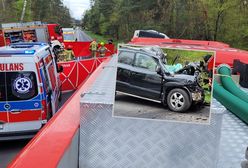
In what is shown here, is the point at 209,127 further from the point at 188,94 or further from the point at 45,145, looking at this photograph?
the point at 45,145

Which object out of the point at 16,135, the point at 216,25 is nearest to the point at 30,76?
the point at 16,135

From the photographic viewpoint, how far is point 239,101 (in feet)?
11.1

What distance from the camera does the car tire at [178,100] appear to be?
7.13ft

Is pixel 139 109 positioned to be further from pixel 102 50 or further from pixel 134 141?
pixel 102 50

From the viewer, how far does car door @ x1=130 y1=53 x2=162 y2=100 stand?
2.24 meters

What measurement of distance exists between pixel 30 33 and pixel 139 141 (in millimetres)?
33069

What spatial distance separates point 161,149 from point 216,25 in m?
25.5

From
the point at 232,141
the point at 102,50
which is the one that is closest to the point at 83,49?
the point at 102,50

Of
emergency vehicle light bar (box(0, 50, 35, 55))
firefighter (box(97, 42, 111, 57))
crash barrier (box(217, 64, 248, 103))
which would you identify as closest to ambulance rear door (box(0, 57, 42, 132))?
emergency vehicle light bar (box(0, 50, 35, 55))

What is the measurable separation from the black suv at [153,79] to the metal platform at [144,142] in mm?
223

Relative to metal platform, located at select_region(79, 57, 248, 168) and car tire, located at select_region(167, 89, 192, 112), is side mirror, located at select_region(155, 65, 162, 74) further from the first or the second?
metal platform, located at select_region(79, 57, 248, 168)

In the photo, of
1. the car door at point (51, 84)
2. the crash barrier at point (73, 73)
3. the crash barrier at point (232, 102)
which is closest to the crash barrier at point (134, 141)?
the crash barrier at point (232, 102)

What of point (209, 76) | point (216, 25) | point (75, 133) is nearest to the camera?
point (209, 76)

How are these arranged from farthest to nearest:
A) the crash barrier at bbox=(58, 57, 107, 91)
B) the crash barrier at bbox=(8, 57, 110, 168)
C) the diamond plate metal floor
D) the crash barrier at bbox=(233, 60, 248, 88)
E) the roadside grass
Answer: the crash barrier at bbox=(58, 57, 107, 91) → the crash barrier at bbox=(233, 60, 248, 88) → the diamond plate metal floor → the roadside grass → the crash barrier at bbox=(8, 57, 110, 168)
